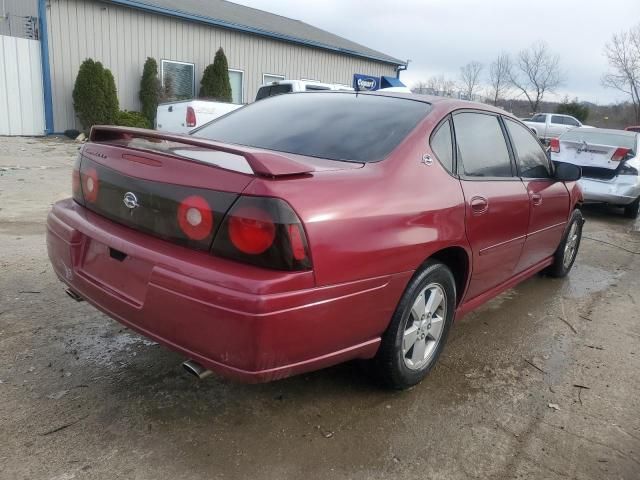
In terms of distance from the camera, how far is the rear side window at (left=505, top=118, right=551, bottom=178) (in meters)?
3.73

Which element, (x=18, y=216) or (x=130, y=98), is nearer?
(x=18, y=216)

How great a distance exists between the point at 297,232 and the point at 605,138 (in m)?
8.81

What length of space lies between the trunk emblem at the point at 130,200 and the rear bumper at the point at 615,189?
7.58 metres

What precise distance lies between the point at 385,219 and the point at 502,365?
1501 millimetres

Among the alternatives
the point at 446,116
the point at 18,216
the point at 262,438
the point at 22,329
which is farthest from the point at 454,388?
the point at 18,216

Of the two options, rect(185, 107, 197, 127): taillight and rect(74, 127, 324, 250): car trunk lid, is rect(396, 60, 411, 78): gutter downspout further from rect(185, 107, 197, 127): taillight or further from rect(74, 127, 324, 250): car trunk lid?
rect(74, 127, 324, 250): car trunk lid

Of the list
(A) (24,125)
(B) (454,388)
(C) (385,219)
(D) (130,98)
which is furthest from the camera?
(D) (130,98)

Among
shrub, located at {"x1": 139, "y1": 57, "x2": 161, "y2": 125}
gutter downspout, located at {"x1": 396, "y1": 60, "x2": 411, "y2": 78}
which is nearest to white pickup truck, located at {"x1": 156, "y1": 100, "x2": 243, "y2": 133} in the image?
shrub, located at {"x1": 139, "y1": 57, "x2": 161, "y2": 125}

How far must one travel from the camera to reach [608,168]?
8.28 meters

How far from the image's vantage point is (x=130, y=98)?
14281mm

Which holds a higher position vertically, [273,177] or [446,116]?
[446,116]

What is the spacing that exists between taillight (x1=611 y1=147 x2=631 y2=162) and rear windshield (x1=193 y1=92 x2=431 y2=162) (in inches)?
258

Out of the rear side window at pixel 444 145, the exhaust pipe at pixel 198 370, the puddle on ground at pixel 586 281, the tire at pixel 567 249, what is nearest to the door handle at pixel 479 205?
the rear side window at pixel 444 145

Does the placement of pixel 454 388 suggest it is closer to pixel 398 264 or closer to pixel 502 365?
pixel 502 365
